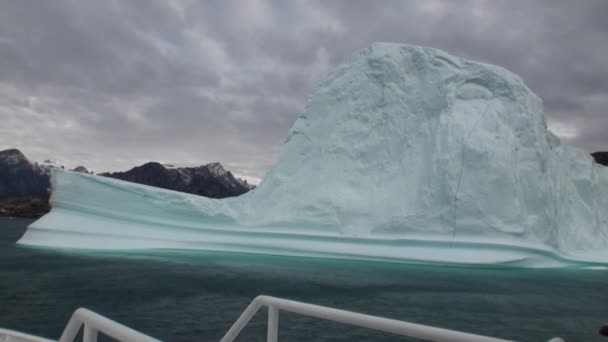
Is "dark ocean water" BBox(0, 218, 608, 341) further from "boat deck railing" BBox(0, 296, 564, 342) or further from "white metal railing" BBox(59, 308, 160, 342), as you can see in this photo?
"white metal railing" BBox(59, 308, 160, 342)

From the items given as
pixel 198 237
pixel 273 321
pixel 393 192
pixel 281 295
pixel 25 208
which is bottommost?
pixel 281 295

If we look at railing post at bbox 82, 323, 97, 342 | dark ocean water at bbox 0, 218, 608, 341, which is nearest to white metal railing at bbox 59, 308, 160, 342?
railing post at bbox 82, 323, 97, 342

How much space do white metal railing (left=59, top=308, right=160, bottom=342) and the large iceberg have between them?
33.1ft

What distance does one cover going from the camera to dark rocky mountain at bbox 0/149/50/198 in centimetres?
12025

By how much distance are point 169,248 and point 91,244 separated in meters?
1.72

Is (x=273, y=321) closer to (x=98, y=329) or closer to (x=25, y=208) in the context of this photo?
(x=98, y=329)

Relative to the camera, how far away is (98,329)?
1271mm

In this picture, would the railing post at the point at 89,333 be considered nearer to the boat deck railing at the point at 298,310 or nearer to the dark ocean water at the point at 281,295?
the boat deck railing at the point at 298,310

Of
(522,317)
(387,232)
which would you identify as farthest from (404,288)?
(387,232)

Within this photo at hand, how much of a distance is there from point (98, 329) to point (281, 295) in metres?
5.20

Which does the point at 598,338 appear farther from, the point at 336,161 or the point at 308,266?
the point at 336,161

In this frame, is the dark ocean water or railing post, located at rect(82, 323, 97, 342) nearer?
railing post, located at rect(82, 323, 97, 342)

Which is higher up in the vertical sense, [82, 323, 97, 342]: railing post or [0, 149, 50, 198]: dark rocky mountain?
[0, 149, 50, 198]: dark rocky mountain

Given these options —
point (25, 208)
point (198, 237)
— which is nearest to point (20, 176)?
point (25, 208)
